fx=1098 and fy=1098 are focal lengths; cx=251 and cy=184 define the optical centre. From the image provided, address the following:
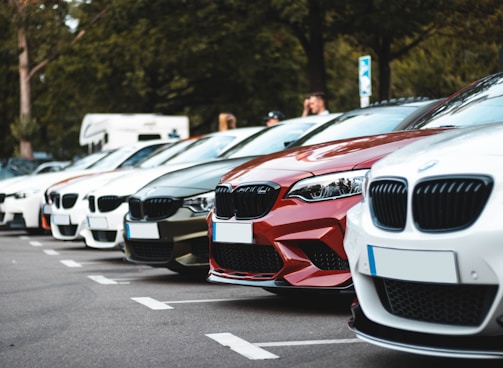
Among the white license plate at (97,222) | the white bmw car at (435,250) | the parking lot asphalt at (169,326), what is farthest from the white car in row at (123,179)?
the white bmw car at (435,250)

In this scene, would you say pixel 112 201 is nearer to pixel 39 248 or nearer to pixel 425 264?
pixel 39 248

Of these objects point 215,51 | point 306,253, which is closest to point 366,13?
point 215,51

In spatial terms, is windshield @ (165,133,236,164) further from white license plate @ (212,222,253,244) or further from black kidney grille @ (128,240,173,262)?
white license plate @ (212,222,253,244)

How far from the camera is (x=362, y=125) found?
9.16m

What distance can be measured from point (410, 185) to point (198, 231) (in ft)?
14.5

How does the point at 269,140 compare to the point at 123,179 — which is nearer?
the point at 269,140

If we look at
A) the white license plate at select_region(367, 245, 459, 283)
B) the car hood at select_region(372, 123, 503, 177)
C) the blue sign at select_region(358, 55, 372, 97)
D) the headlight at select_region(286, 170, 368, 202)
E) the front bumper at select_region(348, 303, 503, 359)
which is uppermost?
the blue sign at select_region(358, 55, 372, 97)

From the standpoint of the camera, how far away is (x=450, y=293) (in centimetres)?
449

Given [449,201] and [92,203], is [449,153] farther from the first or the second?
[92,203]

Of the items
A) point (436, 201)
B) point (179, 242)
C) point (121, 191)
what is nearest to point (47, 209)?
point (121, 191)

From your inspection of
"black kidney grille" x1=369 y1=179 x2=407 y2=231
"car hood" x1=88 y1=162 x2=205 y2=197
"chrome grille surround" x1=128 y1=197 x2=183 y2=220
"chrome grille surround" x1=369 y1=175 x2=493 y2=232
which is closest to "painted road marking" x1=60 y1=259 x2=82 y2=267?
"car hood" x1=88 y1=162 x2=205 y2=197

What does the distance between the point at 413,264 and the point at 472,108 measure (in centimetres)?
245

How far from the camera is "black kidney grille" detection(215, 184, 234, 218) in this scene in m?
7.30

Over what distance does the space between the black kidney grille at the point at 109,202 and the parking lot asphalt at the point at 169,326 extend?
46.8 inches
